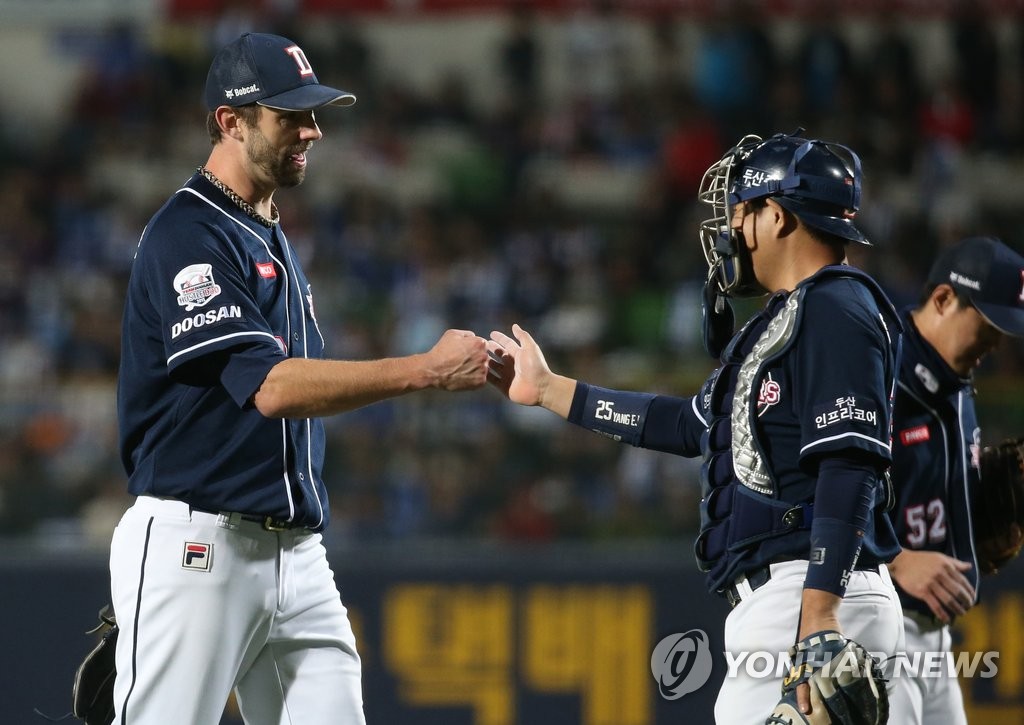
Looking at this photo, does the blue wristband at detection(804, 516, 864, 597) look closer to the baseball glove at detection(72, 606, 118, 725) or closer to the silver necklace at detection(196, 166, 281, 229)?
the silver necklace at detection(196, 166, 281, 229)

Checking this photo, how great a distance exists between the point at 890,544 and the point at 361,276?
7989mm

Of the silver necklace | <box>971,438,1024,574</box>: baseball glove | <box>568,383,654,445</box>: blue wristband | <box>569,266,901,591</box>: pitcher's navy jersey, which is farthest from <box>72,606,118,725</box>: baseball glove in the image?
<box>971,438,1024,574</box>: baseball glove

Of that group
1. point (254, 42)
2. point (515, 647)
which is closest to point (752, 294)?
point (254, 42)

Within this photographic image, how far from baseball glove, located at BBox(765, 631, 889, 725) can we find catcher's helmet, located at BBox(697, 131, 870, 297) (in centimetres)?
107

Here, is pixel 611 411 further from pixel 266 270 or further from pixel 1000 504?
pixel 1000 504

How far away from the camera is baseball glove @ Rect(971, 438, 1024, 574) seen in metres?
4.95

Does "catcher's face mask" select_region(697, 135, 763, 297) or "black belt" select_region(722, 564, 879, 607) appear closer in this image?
"black belt" select_region(722, 564, 879, 607)

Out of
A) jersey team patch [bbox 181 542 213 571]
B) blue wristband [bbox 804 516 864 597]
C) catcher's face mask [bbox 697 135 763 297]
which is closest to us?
blue wristband [bbox 804 516 864 597]

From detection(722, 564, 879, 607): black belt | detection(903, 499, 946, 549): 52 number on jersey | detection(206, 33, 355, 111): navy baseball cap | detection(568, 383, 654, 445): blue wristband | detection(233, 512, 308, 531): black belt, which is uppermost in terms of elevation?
detection(206, 33, 355, 111): navy baseball cap

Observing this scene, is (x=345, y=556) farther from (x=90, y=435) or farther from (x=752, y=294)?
(x=752, y=294)

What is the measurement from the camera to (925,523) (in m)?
4.82

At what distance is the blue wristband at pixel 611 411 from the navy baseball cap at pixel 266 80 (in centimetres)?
120

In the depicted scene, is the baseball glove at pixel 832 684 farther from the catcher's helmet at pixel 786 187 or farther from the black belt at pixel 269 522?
the black belt at pixel 269 522

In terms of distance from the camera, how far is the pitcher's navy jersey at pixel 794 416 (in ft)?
11.0
